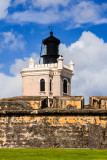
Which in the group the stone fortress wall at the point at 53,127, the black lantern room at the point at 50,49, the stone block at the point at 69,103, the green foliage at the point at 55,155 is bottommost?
the green foliage at the point at 55,155

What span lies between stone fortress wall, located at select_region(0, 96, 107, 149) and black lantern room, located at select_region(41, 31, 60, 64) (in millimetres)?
32456

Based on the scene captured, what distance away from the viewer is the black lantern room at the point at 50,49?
146 ft

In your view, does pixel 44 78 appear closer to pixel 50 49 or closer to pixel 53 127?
pixel 50 49

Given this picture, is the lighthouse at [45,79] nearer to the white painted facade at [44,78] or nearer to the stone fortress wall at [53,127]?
the white painted facade at [44,78]

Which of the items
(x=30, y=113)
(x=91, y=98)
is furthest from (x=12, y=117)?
(x=91, y=98)

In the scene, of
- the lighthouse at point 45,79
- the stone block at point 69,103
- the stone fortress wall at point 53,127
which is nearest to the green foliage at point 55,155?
the stone fortress wall at point 53,127

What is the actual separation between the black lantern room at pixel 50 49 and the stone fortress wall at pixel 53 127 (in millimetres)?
32456

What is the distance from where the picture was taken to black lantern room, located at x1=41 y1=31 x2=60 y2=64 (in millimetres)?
44406

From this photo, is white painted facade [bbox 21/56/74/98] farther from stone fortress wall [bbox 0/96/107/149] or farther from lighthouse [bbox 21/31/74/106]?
stone fortress wall [bbox 0/96/107/149]

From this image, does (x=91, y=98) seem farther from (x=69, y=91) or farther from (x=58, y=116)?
(x=69, y=91)

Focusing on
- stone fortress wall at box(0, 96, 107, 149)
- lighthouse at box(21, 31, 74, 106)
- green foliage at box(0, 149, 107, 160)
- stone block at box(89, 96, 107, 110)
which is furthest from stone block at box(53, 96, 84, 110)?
lighthouse at box(21, 31, 74, 106)

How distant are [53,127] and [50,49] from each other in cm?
3374

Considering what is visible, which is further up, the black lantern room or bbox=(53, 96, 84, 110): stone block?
the black lantern room

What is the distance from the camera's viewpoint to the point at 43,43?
45.7 metres
